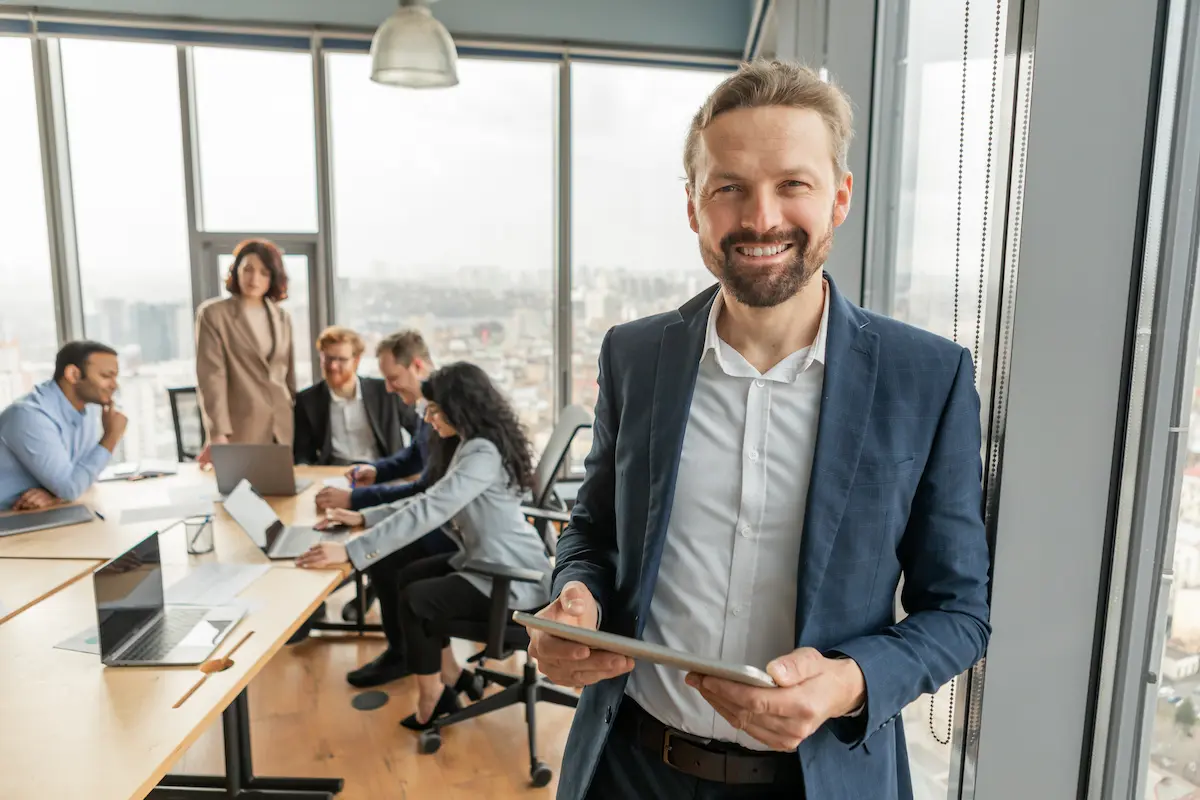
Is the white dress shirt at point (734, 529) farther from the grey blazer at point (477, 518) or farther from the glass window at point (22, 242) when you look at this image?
the glass window at point (22, 242)

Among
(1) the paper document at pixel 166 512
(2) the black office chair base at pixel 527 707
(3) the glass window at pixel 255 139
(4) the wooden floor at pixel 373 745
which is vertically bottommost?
(4) the wooden floor at pixel 373 745

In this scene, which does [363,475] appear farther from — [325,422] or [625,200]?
[625,200]

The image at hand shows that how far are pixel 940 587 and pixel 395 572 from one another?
9.17 feet

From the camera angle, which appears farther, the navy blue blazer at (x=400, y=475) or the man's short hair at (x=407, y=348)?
the man's short hair at (x=407, y=348)

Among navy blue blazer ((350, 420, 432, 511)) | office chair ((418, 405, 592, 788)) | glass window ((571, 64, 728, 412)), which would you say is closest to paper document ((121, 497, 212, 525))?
navy blue blazer ((350, 420, 432, 511))

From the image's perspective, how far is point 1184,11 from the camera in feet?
2.98

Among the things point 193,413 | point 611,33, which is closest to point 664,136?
point 611,33

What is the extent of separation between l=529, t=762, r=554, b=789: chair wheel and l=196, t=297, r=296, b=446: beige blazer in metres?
2.62

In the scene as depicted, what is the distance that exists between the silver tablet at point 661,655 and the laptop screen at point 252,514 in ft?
6.47

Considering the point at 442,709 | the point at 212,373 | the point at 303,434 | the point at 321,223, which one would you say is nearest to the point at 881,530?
the point at 442,709

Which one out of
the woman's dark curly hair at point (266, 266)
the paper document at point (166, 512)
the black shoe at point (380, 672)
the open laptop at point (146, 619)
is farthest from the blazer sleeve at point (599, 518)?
the woman's dark curly hair at point (266, 266)

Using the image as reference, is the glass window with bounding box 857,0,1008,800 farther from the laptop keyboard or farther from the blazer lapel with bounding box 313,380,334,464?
the blazer lapel with bounding box 313,380,334,464

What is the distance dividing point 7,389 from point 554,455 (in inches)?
162

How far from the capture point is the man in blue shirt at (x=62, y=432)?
10.1ft
